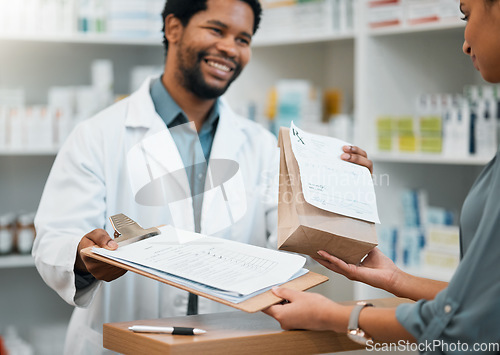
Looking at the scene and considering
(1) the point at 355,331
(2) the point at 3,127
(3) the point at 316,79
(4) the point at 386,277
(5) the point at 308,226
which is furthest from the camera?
(3) the point at 316,79

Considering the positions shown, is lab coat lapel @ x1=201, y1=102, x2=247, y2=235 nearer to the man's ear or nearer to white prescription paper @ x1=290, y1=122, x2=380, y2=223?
the man's ear

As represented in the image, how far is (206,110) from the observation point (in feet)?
6.16

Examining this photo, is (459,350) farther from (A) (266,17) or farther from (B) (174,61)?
(A) (266,17)

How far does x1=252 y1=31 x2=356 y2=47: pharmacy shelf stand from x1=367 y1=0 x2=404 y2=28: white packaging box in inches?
4.8

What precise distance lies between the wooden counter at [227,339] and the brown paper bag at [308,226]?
→ 172 mm

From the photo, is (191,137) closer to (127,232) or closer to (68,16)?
(127,232)

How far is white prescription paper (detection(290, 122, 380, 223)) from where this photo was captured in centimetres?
119

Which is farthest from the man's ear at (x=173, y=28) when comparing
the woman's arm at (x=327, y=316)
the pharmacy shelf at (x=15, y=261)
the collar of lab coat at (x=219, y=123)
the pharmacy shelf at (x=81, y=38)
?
the pharmacy shelf at (x=15, y=261)

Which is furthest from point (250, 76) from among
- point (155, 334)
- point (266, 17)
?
point (155, 334)

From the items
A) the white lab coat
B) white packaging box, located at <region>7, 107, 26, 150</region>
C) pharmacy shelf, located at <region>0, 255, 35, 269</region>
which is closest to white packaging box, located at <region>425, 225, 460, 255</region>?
the white lab coat

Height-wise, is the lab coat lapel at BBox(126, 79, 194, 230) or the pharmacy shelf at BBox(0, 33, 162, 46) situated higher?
the pharmacy shelf at BBox(0, 33, 162, 46)

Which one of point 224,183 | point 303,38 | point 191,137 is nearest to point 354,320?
point 224,183

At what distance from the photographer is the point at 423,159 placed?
2.60 m

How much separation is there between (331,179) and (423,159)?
1488 mm
